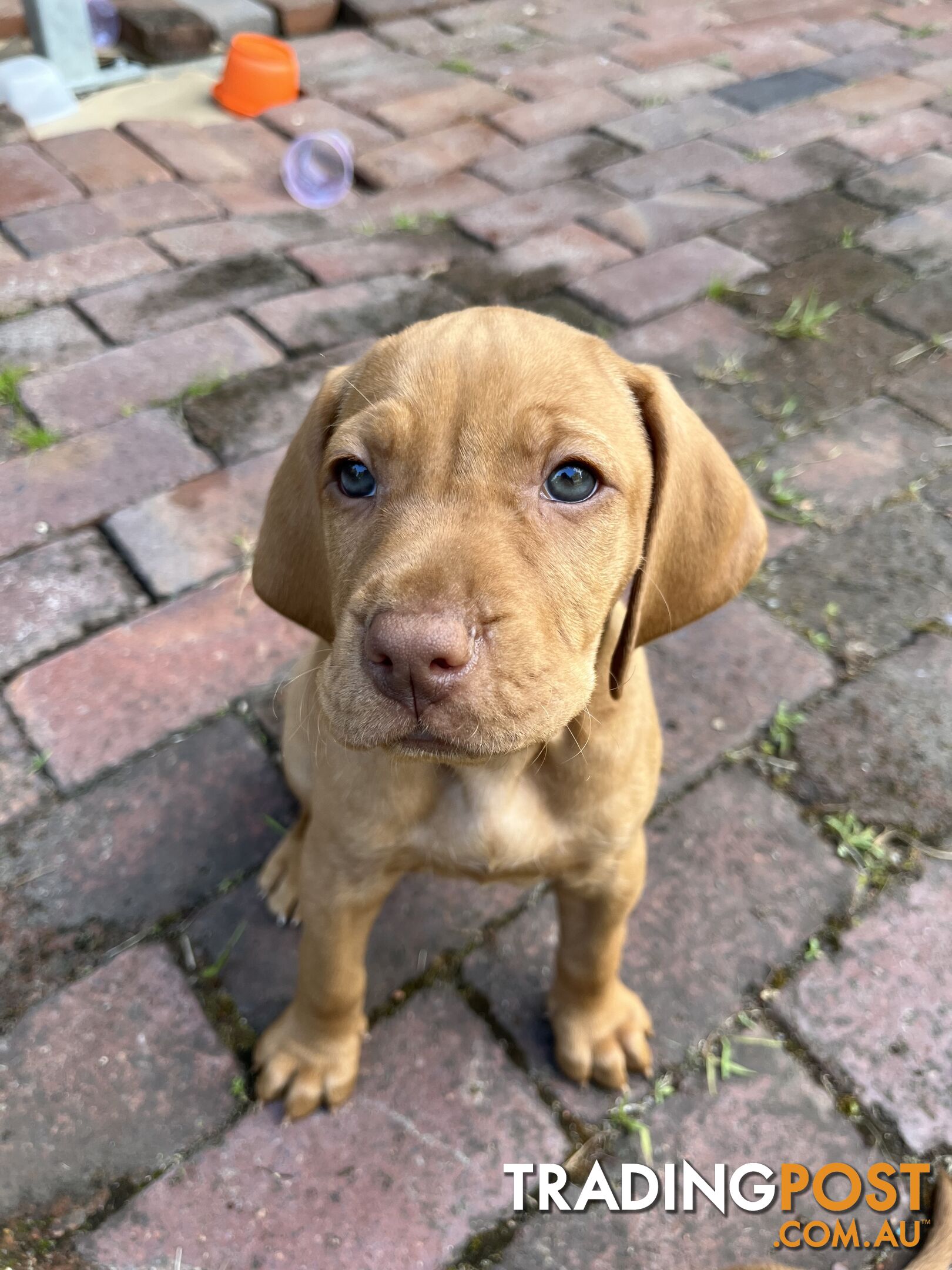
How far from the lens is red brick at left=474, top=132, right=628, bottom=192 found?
5473mm

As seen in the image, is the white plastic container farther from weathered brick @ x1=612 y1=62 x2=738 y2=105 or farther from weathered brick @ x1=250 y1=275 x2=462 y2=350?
weathered brick @ x1=612 y1=62 x2=738 y2=105

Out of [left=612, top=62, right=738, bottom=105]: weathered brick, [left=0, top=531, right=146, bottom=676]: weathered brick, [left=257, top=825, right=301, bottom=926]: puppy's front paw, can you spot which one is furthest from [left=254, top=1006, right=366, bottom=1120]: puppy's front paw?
[left=612, top=62, right=738, bottom=105]: weathered brick

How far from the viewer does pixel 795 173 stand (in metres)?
5.61

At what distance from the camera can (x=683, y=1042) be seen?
2.48m

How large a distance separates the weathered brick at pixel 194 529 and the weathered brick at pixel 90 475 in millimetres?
86

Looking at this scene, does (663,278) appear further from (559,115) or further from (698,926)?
(698,926)

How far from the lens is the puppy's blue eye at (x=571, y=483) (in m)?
1.82

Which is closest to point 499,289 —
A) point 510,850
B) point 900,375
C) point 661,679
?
point 900,375

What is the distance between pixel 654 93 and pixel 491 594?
5.95 m

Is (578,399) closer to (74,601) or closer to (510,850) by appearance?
(510,850)

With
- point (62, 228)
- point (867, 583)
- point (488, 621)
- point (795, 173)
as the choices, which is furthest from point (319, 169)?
point (488, 621)

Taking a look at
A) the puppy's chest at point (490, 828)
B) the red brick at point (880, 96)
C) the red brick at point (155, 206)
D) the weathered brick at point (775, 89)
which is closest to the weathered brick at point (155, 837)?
the puppy's chest at point (490, 828)

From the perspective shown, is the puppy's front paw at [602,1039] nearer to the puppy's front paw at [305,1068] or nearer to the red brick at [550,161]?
the puppy's front paw at [305,1068]

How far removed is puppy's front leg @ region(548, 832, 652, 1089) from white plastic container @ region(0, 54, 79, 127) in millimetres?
5626
